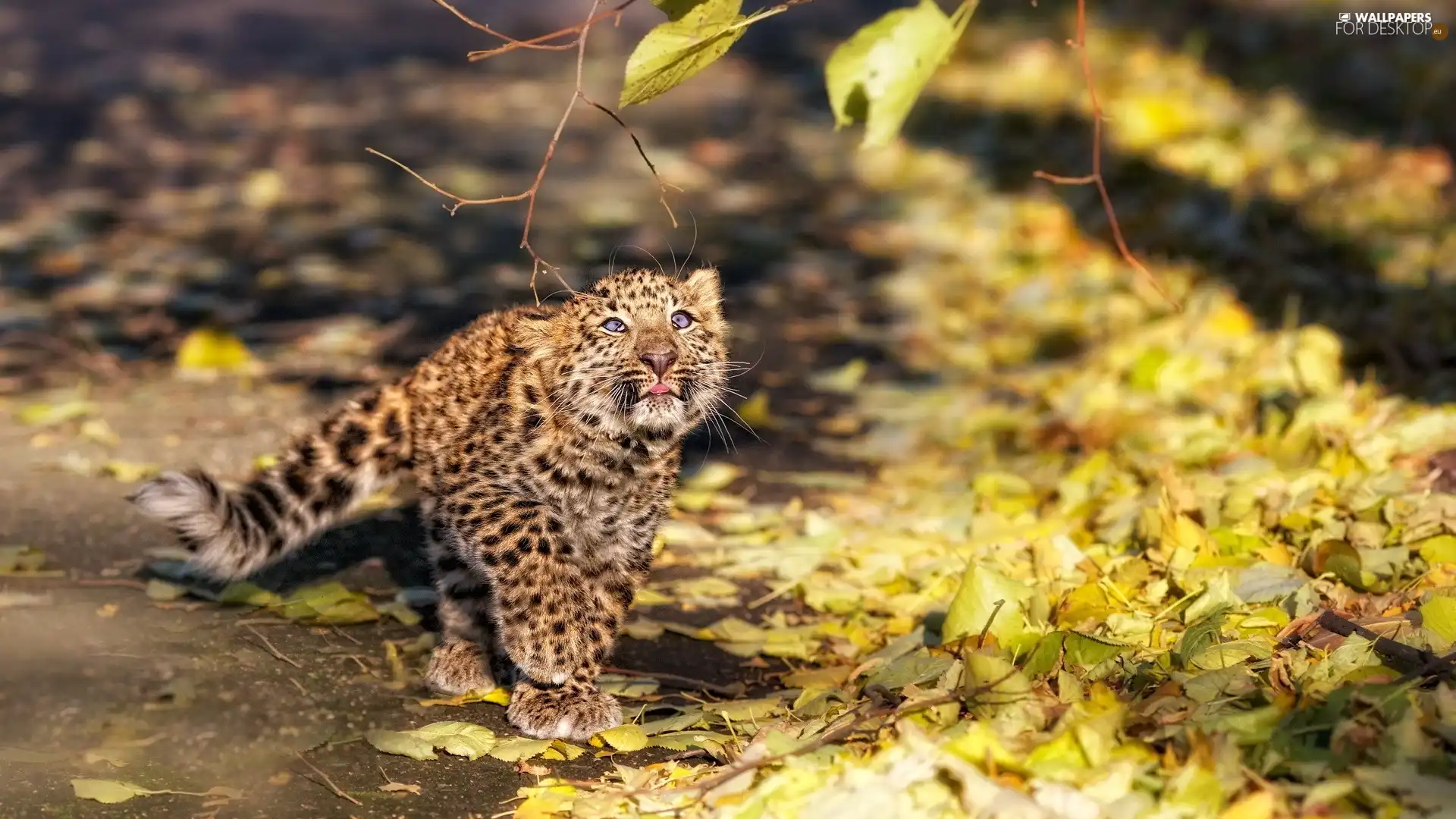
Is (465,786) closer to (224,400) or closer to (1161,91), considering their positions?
(224,400)

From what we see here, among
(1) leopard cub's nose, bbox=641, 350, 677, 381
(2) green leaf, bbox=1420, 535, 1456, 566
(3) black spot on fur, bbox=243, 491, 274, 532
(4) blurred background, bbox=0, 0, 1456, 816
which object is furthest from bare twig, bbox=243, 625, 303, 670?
(2) green leaf, bbox=1420, 535, 1456, 566

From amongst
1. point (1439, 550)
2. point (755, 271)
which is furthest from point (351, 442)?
point (755, 271)

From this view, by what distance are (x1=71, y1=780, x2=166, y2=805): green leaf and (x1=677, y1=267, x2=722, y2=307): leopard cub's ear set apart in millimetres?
2148

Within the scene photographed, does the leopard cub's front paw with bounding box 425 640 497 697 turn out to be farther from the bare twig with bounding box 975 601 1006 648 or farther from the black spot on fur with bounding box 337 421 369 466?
the bare twig with bounding box 975 601 1006 648

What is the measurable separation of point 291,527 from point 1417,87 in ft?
34.0

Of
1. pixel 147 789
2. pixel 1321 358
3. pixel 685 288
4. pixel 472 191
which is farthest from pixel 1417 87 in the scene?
pixel 147 789

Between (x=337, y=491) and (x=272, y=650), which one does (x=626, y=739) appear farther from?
(x=337, y=491)

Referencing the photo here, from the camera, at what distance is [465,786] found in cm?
468

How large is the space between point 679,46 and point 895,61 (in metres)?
0.54

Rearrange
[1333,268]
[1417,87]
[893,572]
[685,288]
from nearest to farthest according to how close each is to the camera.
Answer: [685,288], [893,572], [1333,268], [1417,87]

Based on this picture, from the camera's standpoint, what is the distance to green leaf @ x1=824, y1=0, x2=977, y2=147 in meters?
3.29

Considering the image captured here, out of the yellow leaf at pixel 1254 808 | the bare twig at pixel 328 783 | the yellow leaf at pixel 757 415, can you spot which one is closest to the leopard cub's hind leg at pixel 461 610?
the bare twig at pixel 328 783

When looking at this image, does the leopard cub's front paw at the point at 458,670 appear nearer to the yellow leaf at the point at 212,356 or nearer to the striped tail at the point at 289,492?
the striped tail at the point at 289,492

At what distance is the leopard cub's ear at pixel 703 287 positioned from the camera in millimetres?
5395
